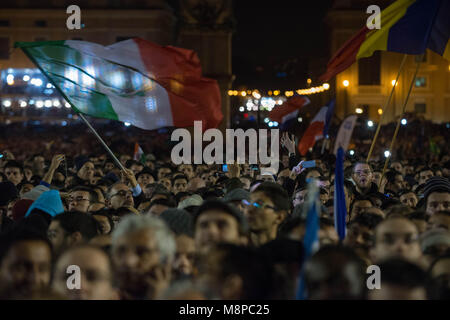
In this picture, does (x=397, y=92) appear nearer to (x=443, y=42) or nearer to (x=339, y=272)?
(x=443, y=42)

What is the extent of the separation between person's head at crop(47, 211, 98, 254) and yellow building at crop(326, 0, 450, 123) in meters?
46.5

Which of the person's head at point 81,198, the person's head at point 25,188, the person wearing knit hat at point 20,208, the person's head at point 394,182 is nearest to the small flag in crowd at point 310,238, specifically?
the person's head at point 81,198

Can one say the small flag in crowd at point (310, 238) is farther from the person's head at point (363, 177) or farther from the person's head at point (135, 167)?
the person's head at point (135, 167)

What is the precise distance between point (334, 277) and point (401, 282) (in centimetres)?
35

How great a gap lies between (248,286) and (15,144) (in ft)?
95.3

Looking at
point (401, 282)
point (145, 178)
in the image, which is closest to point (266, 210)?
point (401, 282)

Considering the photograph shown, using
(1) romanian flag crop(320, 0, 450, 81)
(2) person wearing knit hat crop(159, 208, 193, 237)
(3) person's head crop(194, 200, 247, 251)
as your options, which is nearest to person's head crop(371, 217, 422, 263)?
(3) person's head crop(194, 200, 247, 251)

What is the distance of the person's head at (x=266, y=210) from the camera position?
17.2ft

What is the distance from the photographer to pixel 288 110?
58.6 ft

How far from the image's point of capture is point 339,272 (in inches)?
143

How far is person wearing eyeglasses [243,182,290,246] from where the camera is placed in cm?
521

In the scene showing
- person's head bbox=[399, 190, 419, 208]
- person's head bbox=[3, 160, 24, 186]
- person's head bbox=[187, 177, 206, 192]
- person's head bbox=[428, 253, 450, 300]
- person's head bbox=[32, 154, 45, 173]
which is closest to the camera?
person's head bbox=[428, 253, 450, 300]

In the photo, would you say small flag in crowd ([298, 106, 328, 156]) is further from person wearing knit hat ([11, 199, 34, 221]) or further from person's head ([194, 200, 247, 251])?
person's head ([194, 200, 247, 251])

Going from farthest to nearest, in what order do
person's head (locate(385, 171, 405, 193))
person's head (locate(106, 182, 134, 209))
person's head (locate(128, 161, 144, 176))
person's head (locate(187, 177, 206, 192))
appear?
person's head (locate(128, 161, 144, 176)) < person's head (locate(385, 171, 405, 193)) < person's head (locate(187, 177, 206, 192)) < person's head (locate(106, 182, 134, 209))
